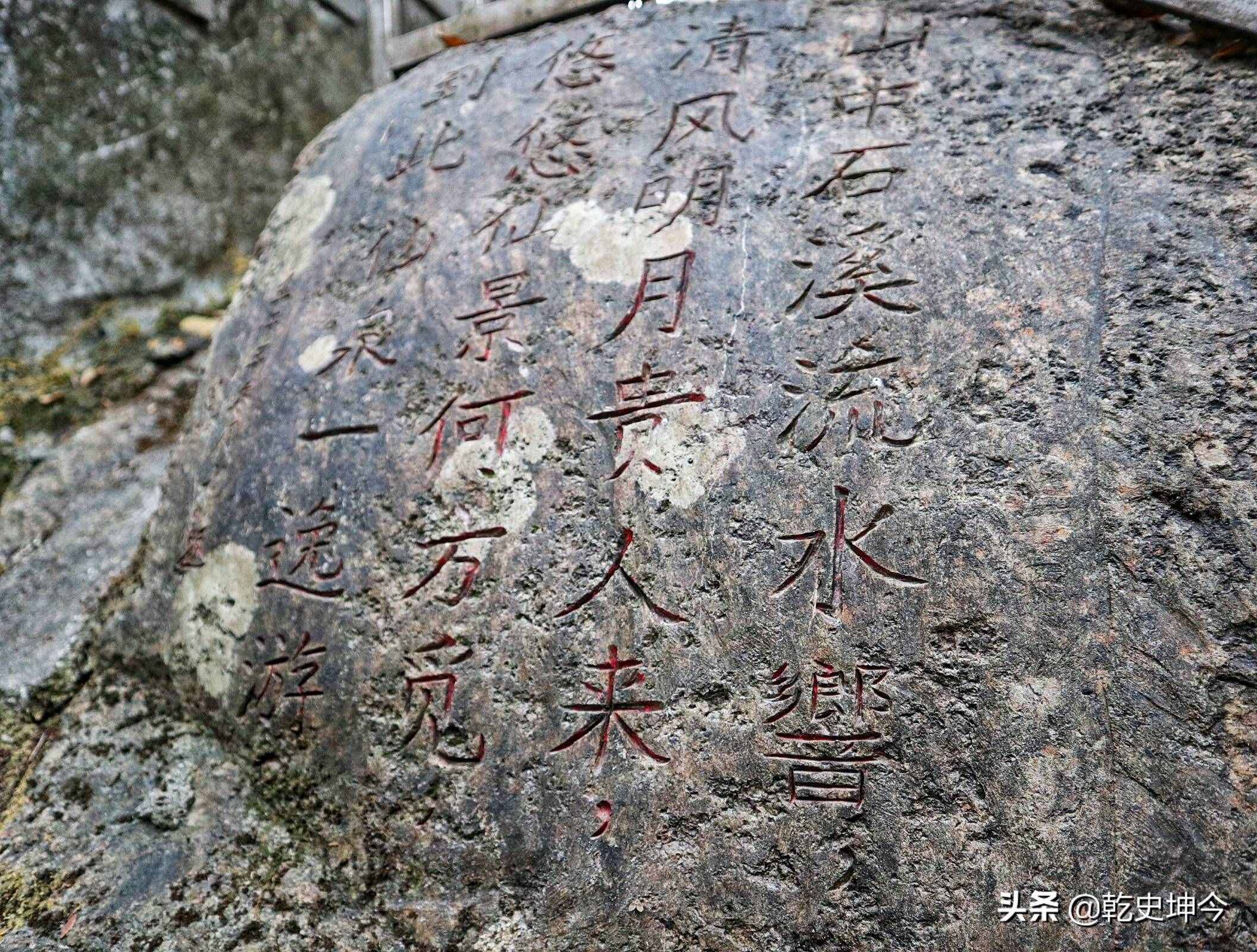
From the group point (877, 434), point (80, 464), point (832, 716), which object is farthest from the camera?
point (80, 464)

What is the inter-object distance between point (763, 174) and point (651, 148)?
347 mm

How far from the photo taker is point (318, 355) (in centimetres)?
245

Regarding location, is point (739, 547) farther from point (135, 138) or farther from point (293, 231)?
point (135, 138)

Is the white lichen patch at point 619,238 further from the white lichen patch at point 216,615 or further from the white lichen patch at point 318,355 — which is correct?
the white lichen patch at point 216,615

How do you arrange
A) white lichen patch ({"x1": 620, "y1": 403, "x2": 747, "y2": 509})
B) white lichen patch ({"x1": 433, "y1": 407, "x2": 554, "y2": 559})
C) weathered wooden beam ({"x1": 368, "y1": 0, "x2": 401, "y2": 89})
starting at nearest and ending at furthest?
white lichen patch ({"x1": 620, "y1": 403, "x2": 747, "y2": 509})
white lichen patch ({"x1": 433, "y1": 407, "x2": 554, "y2": 559})
weathered wooden beam ({"x1": 368, "y1": 0, "x2": 401, "y2": 89})

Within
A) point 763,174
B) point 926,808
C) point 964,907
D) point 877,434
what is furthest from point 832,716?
point 763,174

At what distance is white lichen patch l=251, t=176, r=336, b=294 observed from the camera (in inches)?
Answer: 108

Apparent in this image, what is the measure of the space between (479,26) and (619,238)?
1318mm

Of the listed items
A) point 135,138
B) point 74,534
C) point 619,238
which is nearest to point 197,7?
point 135,138

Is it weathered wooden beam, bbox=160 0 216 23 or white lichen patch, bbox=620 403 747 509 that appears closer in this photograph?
white lichen patch, bbox=620 403 747 509

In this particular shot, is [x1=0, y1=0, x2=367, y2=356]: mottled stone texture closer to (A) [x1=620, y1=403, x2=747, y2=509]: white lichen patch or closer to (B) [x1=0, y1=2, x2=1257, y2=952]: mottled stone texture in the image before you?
(B) [x1=0, y1=2, x2=1257, y2=952]: mottled stone texture

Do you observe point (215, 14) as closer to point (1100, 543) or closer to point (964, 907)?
point (1100, 543)

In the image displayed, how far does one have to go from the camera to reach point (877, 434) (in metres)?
1.83

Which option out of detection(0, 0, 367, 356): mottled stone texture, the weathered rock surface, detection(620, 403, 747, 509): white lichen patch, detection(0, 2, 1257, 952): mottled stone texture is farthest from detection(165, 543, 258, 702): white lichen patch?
detection(0, 0, 367, 356): mottled stone texture
